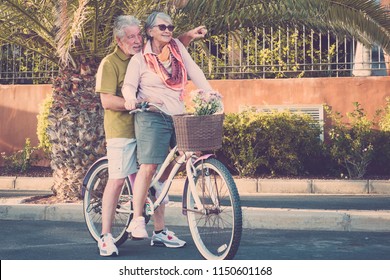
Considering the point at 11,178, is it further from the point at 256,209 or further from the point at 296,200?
the point at 256,209

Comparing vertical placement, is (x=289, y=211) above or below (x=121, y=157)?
below

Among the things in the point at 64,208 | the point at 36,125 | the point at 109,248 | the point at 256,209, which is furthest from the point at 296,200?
the point at 36,125

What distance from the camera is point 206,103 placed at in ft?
19.1

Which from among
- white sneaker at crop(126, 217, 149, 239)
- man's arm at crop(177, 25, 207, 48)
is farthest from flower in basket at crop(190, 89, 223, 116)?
white sneaker at crop(126, 217, 149, 239)

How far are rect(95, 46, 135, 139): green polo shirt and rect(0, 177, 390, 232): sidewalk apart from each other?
213 cm

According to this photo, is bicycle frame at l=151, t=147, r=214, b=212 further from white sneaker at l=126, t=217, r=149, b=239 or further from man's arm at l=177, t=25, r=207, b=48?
man's arm at l=177, t=25, r=207, b=48

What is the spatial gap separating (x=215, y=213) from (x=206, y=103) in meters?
0.76

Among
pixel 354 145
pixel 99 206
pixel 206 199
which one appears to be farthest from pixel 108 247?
pixel 354 145

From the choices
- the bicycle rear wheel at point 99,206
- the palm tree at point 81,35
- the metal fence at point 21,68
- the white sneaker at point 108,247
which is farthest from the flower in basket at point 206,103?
the metal fence at point 21,68

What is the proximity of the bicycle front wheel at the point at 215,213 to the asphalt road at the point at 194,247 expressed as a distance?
25 centimetres

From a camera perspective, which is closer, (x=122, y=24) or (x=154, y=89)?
(x=154, y=89)

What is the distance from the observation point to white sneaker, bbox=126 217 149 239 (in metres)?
6.18

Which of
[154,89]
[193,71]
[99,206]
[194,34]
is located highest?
[194,34]

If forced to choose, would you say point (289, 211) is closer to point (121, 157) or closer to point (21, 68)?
point (121, 157)
